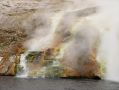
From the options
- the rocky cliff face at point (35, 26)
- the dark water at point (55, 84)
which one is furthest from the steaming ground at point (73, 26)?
the dark water at point (55, 84)

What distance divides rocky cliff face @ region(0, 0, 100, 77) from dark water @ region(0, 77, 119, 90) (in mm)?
2035

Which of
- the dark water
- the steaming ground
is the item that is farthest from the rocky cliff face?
the dark water

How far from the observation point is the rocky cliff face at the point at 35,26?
128 ft

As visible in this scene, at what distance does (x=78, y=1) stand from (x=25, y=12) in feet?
19.9

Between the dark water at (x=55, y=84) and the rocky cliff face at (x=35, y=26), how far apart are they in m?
2.03

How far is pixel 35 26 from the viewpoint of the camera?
47594mm

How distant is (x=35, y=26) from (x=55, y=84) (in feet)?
45.0

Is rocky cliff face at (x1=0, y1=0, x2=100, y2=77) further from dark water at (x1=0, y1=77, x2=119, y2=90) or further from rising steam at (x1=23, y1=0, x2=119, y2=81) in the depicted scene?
dark water at (x1=0, y1=77, x2=119, y2=90)

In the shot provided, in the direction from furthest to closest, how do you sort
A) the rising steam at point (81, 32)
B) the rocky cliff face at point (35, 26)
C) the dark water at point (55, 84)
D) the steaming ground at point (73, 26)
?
the steaming ground at point (73, 26) < the rising steam at point (81, 32) < the rocky cliff face at point (35, 26) < the dark water at point (55, 84)

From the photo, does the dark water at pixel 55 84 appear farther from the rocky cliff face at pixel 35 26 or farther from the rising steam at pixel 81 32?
the rising steam at pixel 81 32

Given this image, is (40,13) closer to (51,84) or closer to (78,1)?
(78,1)

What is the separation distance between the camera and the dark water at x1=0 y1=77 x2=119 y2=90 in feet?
110

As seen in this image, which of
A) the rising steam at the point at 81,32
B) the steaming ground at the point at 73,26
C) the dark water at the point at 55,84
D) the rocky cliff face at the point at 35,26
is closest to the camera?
the dark water at the point at 55,84

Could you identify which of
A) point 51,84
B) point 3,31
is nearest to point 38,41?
point 3,31
